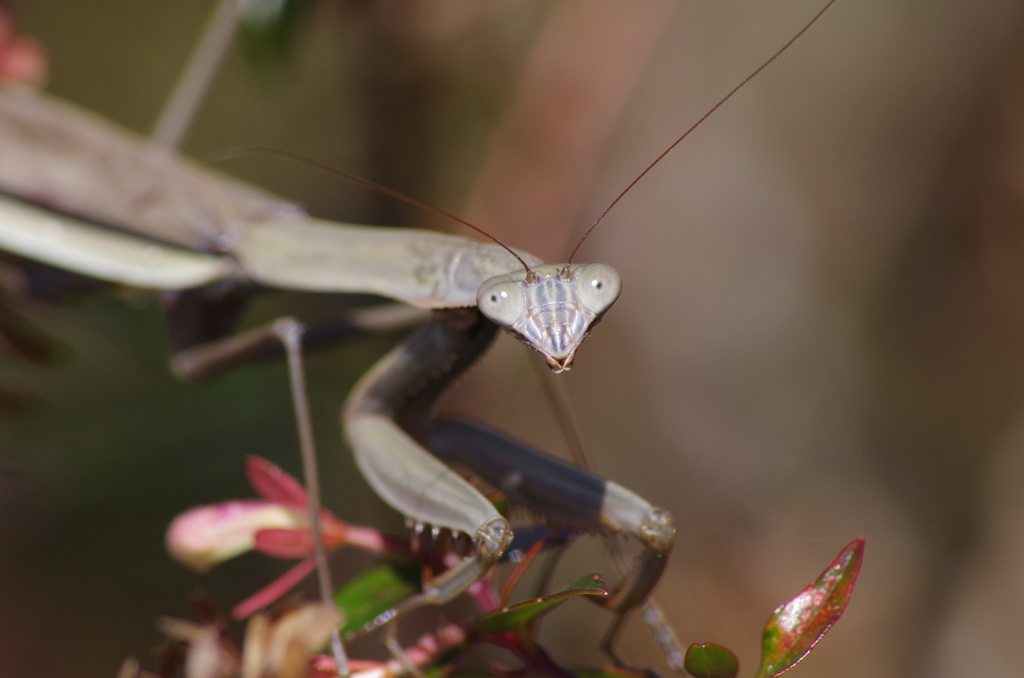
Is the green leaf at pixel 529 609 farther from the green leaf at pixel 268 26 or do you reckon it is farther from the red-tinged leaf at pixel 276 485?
the green leaf at pixel 268 26

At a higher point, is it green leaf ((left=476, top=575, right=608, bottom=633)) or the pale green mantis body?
the pale green mantis body

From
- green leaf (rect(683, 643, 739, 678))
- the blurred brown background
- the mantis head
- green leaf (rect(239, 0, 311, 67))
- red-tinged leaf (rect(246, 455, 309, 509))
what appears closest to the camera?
green leaf (rect(683, 643, 739, 678))

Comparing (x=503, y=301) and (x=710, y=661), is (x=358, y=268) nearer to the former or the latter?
(x=503, y=301)

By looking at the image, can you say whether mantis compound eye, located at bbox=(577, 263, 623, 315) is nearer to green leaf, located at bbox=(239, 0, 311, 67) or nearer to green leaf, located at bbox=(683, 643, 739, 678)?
green leaf, located at bbox=(683, 643, 739, 678)

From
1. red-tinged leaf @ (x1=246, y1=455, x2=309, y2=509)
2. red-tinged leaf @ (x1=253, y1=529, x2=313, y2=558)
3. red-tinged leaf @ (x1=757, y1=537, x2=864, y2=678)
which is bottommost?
red-tinged leaf @ (x1=757, y1=537, x2=864, y2=678)

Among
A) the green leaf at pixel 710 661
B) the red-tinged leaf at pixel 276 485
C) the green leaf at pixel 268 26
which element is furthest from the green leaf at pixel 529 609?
the green leaf at pixel 268 26

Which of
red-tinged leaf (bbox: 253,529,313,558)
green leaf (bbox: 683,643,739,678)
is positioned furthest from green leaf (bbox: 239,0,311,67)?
green leaf (bbox: 683,643,739,678)

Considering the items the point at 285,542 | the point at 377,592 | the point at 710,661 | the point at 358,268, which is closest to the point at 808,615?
the point at 710,661

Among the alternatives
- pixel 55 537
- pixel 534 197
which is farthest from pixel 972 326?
pixel 55 537
